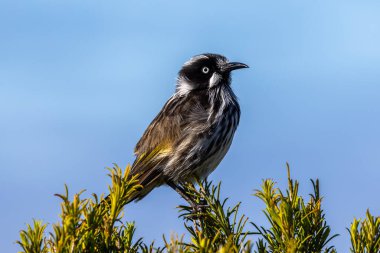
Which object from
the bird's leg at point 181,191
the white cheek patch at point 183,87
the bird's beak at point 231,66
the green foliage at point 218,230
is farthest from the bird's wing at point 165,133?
the green foliage at point 218,230

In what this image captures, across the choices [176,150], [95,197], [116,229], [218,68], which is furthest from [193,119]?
[95,197]

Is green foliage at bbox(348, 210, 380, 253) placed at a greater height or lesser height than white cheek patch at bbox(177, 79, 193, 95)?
lesser

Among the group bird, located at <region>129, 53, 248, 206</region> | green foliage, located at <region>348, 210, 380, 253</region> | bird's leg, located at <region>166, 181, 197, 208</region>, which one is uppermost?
bird, located at <region>129, 53, 248, 206</region>

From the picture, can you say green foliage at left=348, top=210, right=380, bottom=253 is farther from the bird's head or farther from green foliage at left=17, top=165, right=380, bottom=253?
the bird's head

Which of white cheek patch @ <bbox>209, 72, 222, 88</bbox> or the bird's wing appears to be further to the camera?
white cheek patch @ <bbox>209, 72, 222, 88</bbox>

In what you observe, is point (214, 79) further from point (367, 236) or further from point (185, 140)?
point (367, 236)

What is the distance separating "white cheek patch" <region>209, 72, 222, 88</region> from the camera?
8414 millimetres

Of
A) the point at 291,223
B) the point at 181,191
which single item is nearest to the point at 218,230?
the point at 291,223

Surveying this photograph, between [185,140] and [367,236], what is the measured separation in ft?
13.0

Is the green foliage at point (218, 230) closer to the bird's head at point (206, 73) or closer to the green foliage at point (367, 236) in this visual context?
the green foliage at point (367, 236)

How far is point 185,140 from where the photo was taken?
743 cm

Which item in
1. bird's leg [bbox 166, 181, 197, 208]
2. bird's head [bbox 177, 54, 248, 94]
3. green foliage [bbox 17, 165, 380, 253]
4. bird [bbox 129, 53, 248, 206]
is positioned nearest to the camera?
green foliage [bbox 17, 165, 380, 253]

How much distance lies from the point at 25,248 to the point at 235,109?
4.93 metres

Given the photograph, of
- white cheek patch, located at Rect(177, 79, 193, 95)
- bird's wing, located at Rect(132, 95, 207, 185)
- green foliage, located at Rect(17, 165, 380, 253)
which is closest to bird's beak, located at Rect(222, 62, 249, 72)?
white cheek patch, located at Rect(177, 79, 193, 95)
